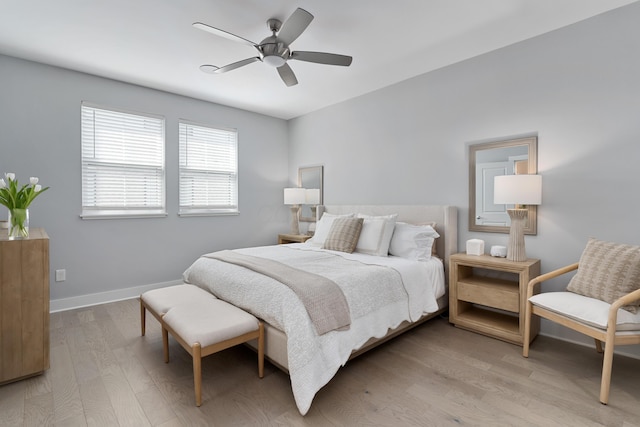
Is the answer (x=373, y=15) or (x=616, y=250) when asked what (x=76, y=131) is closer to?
(x=373, y=15)

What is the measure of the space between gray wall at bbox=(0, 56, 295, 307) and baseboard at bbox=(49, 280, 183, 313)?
17mm

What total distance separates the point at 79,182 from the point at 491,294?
15.2 feet

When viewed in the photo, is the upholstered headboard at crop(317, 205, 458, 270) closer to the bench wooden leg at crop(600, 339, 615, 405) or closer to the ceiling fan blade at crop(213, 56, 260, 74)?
the bench wooden leg at crop(600, 339, 615, 405)

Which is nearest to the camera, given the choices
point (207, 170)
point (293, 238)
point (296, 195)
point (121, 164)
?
point (121, 164)

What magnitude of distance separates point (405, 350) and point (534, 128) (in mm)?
2372

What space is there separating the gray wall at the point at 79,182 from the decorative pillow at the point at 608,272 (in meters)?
4.31

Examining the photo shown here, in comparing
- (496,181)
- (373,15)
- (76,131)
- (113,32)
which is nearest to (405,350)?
(496,181)

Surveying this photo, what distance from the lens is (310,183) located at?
5.32 meters

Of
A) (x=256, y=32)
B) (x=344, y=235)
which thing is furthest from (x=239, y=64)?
(x=344, y=235)

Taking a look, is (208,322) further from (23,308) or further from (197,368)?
(23,308)

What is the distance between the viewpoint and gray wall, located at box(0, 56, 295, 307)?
334cm

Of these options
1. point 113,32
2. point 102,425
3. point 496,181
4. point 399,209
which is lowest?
point 102,425

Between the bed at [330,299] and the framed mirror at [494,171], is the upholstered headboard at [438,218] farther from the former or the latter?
the framed mirror at [494,171]

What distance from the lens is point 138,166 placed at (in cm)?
411
